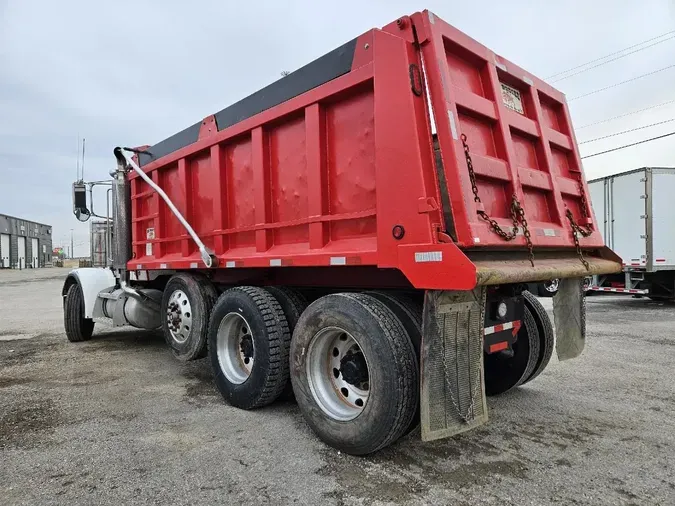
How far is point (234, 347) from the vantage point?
4574 millimetres

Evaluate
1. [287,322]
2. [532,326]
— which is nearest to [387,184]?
[287,322]

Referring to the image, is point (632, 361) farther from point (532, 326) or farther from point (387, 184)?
point (387, 184)

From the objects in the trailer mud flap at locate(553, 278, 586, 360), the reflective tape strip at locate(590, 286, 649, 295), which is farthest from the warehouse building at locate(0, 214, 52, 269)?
the trailer mud flap at locate(553, 278, 586, 360)

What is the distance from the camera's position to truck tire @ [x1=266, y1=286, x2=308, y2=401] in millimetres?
4105

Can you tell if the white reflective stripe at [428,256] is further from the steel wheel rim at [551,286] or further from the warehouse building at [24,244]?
the warehouse building at [24,244]

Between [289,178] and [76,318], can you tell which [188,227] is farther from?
[76,318]

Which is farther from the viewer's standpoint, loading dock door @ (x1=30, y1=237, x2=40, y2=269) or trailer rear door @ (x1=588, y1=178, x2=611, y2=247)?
loading dock door @ (x1=30, y1=237, x2=40, y2=269)

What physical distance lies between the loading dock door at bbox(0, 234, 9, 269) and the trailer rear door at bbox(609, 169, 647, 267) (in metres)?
64.7

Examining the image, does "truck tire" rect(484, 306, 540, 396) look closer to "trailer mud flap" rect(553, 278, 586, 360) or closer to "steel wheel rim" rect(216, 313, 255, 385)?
"trailer mud flap" rect(553, 278, 586, 360)

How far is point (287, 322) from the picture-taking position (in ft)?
13.4

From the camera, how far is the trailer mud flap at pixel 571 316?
413cm

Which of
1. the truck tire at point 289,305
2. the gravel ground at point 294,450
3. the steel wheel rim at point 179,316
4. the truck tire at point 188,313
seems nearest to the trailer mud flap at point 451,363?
the gravel ground at point 294,450

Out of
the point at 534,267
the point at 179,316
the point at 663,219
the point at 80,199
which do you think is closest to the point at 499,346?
the point at 534,267

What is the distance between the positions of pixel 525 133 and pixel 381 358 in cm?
222
